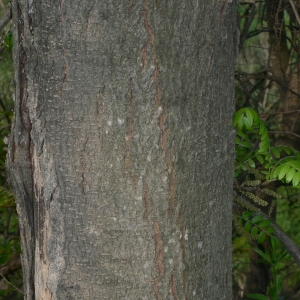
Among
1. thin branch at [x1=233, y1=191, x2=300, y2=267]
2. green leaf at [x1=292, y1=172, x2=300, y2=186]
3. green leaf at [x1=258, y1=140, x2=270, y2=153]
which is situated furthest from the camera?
thin branch at [x1=233, y1=191, x2=300, y2=267]

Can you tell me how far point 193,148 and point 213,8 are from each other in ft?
1.05

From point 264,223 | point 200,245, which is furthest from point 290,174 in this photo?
point 200,245

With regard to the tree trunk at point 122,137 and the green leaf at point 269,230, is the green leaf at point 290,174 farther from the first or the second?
the tree trunk at point 122,137

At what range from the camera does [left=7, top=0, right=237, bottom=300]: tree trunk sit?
3.41 feet

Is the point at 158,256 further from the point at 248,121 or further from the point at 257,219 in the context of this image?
the point at 257,219

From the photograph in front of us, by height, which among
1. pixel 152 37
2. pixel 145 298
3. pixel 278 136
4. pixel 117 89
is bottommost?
pixel 278 136

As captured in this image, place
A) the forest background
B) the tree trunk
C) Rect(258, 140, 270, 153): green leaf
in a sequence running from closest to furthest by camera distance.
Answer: the tree trunk
Rect(258, 140, 270, 153): green leaf
the forest background

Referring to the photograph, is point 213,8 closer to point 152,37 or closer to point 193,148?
point 152,37

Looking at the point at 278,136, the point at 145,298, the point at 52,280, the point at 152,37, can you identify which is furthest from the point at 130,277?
the point at 278,136

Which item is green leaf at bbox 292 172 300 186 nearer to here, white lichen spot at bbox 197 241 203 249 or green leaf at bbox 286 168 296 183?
green leaf at bbox 286 168 296 183

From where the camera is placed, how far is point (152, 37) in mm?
1035

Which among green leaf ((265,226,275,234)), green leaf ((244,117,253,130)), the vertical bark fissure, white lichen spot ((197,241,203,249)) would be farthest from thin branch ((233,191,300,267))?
the vertical bark fissure

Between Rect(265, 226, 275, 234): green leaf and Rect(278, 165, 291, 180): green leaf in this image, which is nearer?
Rect(278, 165, 291, 180): green leaf

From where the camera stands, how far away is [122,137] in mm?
1044
